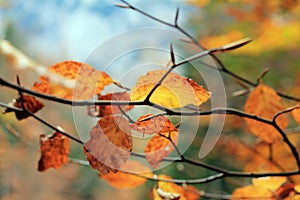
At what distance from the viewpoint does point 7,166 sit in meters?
3.79

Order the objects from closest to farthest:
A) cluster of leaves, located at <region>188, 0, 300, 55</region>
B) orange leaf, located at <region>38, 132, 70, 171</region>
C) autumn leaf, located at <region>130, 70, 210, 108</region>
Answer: autumn leaf, located at <region>130, 70, 210, 108</region>, orange leaf, located at <region>38, 132, 70, 171</region>, cluster of leaves, located at <region>188, 0, 300, 55</region>

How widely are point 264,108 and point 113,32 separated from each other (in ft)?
7.61

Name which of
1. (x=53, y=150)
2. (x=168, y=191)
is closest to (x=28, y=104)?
(x=53, y=150)

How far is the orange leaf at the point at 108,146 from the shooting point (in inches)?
10.9

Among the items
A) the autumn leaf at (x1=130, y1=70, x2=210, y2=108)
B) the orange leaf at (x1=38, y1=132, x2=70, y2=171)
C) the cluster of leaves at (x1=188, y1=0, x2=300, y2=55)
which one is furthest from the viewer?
the cluster of leaves at (x1=188, y1=0, x2=300, y2=55)

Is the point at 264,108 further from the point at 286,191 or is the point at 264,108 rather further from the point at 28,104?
the point at 28,104

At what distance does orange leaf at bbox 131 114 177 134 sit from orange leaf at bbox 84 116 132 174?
0.5 inches

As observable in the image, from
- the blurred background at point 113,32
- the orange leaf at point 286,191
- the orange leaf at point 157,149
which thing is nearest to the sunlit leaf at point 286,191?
the orange leaf at point 286,191

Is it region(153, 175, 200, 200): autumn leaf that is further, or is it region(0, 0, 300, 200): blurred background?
region(0, 0, 300, 200): blurred background

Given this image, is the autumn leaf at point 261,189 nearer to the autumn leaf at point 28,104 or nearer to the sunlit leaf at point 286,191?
the sunlit leaf at point 286,191

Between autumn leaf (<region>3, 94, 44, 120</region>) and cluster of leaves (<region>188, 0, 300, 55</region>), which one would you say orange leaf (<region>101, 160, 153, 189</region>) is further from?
cluster of leaves (<region>188, 0, 300, 55</region>)

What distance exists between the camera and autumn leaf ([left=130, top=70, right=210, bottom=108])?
254mm

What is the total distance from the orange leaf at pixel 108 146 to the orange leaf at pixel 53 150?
0.09 m

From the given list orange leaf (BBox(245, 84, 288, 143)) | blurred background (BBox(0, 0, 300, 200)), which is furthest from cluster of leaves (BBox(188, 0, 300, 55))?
orange leaf (BBox(245, 84, 288, 143))
